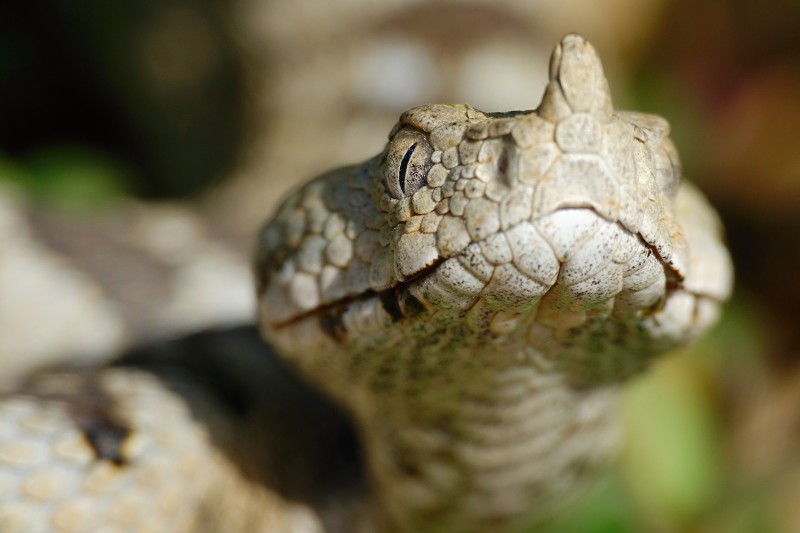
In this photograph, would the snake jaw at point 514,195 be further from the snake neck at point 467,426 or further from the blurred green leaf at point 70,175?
the blurred green leaf at point 70,175

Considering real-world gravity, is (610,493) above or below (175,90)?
below

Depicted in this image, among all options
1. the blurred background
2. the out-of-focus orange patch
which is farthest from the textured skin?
the out-of-focus orange patch

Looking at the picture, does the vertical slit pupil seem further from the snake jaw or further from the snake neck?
the snake neck

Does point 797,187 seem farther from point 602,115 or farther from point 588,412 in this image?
point 602,115

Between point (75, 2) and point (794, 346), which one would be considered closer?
point (794, 346)

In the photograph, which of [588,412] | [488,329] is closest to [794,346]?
[588,412]

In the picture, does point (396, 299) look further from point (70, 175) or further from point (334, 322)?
point (70, 175)

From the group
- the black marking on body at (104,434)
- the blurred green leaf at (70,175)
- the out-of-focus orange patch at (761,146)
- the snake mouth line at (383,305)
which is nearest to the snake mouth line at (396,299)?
the snake mouth line at (383,305)

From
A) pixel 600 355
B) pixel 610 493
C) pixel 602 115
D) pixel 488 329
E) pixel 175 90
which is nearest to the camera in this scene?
pixel 602 115
